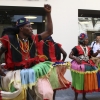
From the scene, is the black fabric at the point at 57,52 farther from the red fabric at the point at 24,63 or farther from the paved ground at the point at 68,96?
the red fabric at the point at 24,63

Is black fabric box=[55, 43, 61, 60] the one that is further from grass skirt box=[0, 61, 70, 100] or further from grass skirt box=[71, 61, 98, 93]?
grass skirt box=[0, 61, 70, 100]

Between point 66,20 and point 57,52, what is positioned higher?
point 66,20

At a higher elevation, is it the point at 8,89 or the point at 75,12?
the point at 75,12

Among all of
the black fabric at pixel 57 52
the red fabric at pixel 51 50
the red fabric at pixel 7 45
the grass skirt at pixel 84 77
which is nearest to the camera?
the red fabric at pixel 7 45

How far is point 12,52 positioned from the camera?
3.69 m

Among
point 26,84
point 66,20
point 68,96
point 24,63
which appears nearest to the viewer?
point 26,84

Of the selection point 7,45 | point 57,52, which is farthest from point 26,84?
point 57,52

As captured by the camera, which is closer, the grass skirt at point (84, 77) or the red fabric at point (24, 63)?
the red fabric at point (24, 63)

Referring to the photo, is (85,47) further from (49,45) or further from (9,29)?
(9,29)

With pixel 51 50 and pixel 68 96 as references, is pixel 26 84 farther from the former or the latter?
pixel 68 96

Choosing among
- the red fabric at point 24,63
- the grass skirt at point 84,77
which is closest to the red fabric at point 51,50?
the grass skirt at point 84,77

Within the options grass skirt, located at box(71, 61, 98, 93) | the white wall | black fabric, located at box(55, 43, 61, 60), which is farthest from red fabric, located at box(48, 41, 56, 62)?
the white wall

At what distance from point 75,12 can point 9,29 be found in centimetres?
474

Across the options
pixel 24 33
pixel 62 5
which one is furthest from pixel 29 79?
pixel 62 5
